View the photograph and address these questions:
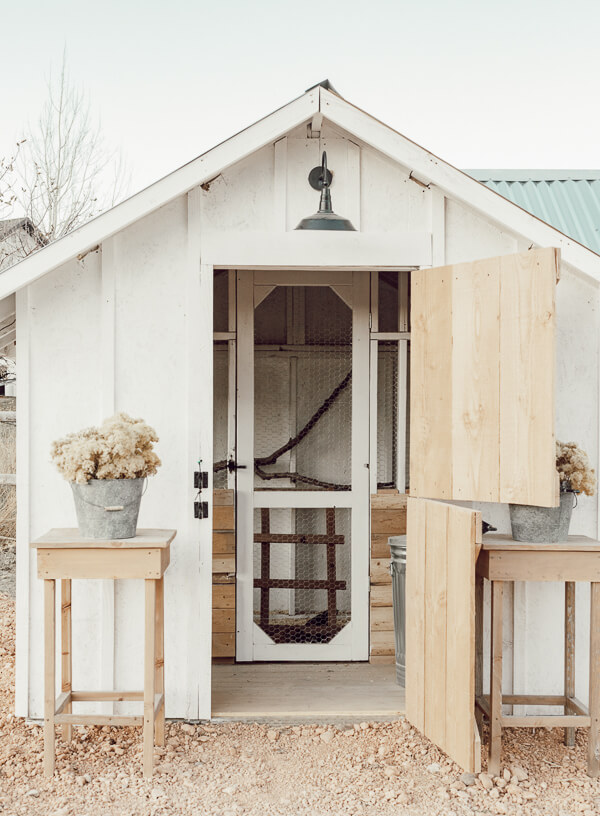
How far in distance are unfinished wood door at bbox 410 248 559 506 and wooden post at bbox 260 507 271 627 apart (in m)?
1.51

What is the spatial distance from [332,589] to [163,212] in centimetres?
256

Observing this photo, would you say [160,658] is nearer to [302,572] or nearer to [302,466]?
[302,572]

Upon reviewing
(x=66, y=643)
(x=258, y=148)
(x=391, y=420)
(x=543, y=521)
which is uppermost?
(x=258, y=148)

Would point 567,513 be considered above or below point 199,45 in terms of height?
below

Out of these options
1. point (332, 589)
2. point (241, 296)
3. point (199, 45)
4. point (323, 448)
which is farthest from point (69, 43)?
point (332, 589)

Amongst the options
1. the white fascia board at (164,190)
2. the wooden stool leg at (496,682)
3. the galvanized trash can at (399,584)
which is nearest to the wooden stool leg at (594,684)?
the wooden stool leg at (496,682)

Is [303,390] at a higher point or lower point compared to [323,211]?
lower

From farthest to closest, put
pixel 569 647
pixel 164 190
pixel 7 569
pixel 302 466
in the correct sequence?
pixel 7 569 < pixel 302 466 < pixel 569 647 < pixel 164 190

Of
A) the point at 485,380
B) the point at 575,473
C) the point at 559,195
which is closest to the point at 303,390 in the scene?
the point at 485,380

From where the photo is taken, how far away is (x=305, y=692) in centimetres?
448

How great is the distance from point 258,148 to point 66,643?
8.28ft

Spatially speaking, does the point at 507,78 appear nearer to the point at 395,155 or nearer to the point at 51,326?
the point at 395,155

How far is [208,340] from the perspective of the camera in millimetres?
4043

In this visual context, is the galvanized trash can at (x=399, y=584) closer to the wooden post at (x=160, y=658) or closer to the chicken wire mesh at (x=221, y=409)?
the chicken wire mesh at (x=221, y=409)
